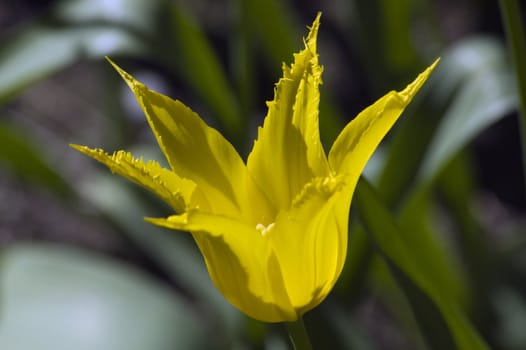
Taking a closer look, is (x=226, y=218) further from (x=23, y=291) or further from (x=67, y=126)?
(x=67, y=126)

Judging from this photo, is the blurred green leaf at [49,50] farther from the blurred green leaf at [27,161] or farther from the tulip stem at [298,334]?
the tulip stem at [298,334]

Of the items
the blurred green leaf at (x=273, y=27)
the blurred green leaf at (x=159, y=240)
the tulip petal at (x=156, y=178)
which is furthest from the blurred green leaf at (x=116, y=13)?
the tulip petal at (x=156, y=178)

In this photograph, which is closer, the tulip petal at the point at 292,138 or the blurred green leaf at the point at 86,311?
the tulip petal at the point at 292,138

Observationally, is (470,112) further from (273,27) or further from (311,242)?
(311,242)

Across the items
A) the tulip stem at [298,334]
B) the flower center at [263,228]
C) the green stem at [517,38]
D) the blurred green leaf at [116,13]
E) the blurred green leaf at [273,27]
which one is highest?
the blurred green leaf at [116,13]

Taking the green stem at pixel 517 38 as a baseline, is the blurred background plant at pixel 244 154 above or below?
above

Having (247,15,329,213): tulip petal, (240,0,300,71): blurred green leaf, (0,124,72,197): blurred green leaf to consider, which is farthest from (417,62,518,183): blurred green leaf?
(0,124,72,197): blurred green leaf

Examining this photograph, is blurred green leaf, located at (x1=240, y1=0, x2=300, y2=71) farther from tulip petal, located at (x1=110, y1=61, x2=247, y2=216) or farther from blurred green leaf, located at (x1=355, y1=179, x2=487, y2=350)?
tulip petal, located at (x1=110, y1=61, x2=247, y2=216)

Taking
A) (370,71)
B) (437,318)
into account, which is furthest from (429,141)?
(437,318)
